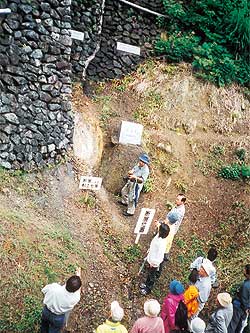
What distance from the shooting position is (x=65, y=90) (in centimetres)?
958

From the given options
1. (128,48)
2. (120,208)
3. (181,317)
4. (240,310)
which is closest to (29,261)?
(181,317)

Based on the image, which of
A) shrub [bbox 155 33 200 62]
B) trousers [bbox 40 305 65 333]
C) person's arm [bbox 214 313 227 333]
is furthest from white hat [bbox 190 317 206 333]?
shrub [bbox 155 33 200 62]

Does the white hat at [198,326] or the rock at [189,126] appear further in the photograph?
the rock at [189,126]

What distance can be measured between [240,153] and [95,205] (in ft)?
14.4

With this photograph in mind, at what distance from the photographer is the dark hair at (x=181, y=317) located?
6.20 m

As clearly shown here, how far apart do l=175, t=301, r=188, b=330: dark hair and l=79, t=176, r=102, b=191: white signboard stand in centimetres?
357

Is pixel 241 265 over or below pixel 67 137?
below

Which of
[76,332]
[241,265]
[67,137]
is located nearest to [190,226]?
[241,265]

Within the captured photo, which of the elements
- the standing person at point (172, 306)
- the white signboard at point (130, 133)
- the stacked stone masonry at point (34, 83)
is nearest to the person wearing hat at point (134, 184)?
the white signboard at point (130, 133)

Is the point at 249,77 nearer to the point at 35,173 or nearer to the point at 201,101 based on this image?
the point at 201,101

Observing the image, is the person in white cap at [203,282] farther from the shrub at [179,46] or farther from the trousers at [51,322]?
the shrub at [179,46]

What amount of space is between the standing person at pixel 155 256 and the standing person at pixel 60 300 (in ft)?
6.78

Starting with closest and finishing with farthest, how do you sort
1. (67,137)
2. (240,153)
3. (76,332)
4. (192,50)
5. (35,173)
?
(76,332)
(35,173)
(67,137)
(240,153)
(192,50)

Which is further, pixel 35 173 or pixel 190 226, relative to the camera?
pixel 190 226
